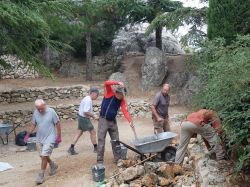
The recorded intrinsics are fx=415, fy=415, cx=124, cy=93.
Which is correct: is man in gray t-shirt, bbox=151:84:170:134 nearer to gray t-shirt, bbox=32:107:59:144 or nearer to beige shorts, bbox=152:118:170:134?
beige shorts, bbox=152:118:170:134

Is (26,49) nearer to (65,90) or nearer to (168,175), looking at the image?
(65,90)

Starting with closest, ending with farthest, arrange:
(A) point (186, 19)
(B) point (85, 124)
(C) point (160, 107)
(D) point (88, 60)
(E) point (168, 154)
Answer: (E) point (168, 154) < (B) point (85, 124) < (C) point (160, 107) < (A) point (186, 19) < (D) point (88, 60)

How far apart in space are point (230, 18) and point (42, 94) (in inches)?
344

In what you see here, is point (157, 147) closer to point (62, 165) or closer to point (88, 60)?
point (62, 165)

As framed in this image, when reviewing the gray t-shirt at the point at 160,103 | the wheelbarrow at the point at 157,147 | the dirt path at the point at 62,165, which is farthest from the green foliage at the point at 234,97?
the gray t-shirt at the point at 160,103

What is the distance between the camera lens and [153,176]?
6.98 metres

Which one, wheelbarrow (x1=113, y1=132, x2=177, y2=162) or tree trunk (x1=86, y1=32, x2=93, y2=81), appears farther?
tree trunk (x1=86, y1=32, x2=93, y2=81)

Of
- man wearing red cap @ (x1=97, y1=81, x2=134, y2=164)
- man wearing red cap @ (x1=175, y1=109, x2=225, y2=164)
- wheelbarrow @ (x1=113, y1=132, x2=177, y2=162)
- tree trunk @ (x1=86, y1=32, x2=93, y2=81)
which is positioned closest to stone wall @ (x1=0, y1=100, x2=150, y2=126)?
tree trunk @ (x1=86, y1=32, x2=93, y2=81)

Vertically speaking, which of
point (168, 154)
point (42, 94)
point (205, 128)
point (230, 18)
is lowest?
point (168, 154)

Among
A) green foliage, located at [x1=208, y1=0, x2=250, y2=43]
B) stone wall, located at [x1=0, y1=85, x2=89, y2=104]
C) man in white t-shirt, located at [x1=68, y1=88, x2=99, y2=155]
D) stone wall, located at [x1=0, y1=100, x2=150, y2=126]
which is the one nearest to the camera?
man in white t-shirt, located at [x1=68, y1=88, x2=99, y2=155]

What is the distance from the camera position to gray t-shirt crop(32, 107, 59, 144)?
311 inches

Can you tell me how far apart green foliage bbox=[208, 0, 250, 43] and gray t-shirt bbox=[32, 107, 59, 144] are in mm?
6041

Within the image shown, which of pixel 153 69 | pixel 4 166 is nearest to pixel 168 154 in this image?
pixel 4 166

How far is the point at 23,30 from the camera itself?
12.6 metres
